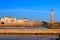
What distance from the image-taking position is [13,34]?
21359 mm

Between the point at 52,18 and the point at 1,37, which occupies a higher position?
the point at 52,18

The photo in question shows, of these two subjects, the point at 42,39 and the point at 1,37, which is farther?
the point at 1,37

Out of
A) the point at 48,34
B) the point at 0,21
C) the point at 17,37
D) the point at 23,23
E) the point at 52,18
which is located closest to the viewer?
the point at 48,34

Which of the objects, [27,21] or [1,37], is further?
[27,21]

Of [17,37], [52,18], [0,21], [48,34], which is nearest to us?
[48,34]

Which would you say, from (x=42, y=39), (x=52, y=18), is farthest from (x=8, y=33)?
(x=52, y=18)

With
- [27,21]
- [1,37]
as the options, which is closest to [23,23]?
[27,21]

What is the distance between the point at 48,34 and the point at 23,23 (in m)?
37.5

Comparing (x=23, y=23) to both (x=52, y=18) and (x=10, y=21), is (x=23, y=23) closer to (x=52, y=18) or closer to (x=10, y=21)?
(x=10, y=21)

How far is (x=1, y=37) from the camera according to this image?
909 inches

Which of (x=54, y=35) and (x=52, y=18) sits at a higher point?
(x=52, y=18)

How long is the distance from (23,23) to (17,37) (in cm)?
3516

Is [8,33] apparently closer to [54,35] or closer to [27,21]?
[54,35]

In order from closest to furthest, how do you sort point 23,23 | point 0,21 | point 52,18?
point 52,18
point 0,21
point 23,23
